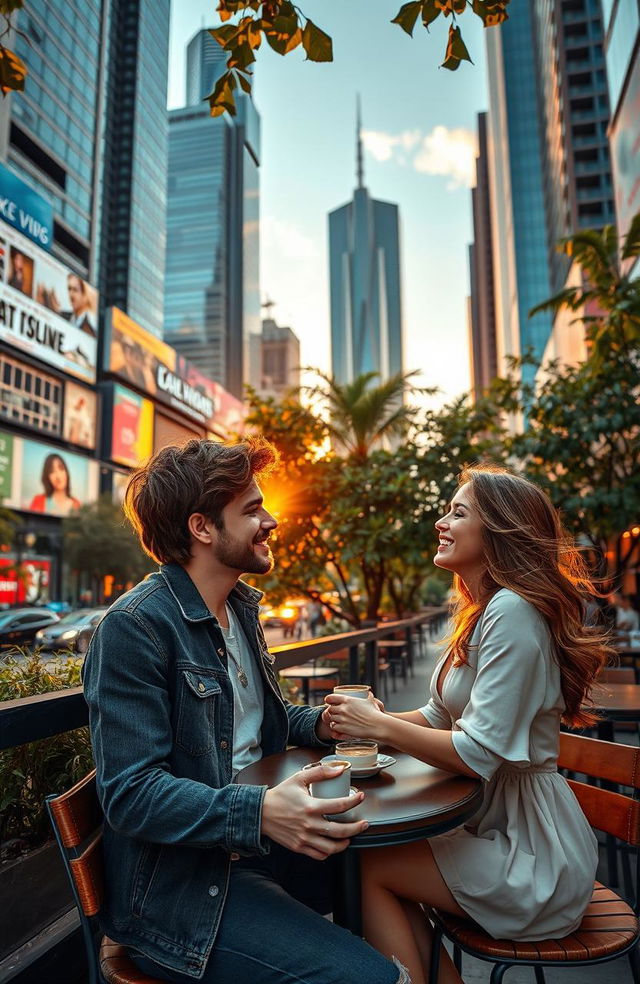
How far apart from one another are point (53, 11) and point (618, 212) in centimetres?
6701

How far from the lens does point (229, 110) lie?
2.83 metres

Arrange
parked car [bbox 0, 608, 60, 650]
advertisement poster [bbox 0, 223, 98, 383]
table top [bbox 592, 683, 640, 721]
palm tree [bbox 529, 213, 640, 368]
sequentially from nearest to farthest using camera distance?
table top [bbox 592, 683, 640, 721] → palm tree [bbox 529, 213, 640, 368] → parked car [bbox 0, 608, 60, 650] → advertisement poster [bbox 0, 223, 98, 383]

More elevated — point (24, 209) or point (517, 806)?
point (24, 209)

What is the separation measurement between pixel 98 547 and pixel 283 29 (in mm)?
48788

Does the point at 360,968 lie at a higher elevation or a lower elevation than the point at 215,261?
lower

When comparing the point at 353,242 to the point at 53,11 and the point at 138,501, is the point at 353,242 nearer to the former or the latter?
the point at 53,11

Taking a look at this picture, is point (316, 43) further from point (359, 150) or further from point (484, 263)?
point (359, 150)

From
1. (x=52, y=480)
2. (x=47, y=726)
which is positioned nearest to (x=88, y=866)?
(x=47, y=726)

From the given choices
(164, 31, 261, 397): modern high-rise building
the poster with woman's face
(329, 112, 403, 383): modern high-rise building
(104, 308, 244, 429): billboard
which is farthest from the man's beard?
(329, 112, 403, 383): modern high-rise building

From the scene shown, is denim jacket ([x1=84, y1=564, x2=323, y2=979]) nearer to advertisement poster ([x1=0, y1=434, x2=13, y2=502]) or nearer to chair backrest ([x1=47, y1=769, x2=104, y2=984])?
chair backrest ([x1=47, y1=769, x2=104, y2=984])

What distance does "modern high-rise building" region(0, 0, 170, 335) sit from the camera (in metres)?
65.2

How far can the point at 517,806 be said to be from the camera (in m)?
1.90

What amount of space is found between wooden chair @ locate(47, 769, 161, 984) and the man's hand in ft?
1.31

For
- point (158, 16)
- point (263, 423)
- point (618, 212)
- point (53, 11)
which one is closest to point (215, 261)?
point (158, 16)
